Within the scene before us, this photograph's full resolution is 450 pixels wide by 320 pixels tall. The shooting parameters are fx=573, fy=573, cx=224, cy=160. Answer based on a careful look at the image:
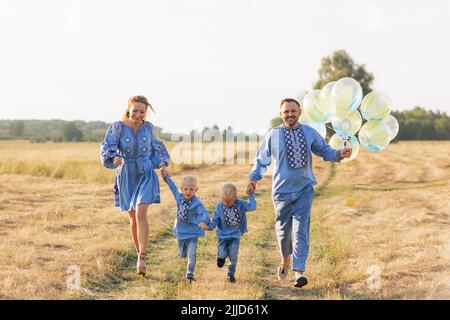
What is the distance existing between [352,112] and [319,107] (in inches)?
22.6

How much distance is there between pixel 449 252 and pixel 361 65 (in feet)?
171

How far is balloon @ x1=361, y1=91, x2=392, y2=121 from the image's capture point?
32.5 feet

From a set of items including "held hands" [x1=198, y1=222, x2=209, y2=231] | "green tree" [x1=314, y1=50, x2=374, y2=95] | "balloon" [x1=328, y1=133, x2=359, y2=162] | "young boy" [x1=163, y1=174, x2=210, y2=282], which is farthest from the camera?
"green tree" [x1=314, y1=50, x2=374, y2=95]

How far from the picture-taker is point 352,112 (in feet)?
32.6

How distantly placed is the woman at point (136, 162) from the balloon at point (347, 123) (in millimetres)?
3757

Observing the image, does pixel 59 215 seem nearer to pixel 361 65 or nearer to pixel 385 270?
pixel 385 270

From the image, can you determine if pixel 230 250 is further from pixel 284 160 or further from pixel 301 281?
pixel 284 160

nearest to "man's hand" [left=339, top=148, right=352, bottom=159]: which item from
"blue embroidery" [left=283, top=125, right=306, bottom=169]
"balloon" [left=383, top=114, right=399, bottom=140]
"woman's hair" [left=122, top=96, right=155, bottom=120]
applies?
"blue embroidery" [left=283, top=125, right=306, bottom=169]

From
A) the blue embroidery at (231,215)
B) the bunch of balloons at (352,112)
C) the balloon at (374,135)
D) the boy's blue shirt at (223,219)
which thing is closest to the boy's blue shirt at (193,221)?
the boy's blue shirt at (223,219)

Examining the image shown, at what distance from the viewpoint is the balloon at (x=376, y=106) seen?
9909 millimetres

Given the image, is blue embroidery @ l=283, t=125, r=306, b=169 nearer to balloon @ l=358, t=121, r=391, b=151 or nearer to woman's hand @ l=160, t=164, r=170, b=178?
woman's hand @ l=160, t=164, r=170, b=178

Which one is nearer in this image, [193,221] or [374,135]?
[193,221]

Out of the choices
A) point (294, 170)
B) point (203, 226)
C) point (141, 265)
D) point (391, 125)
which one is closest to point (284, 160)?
point (294, 170)
